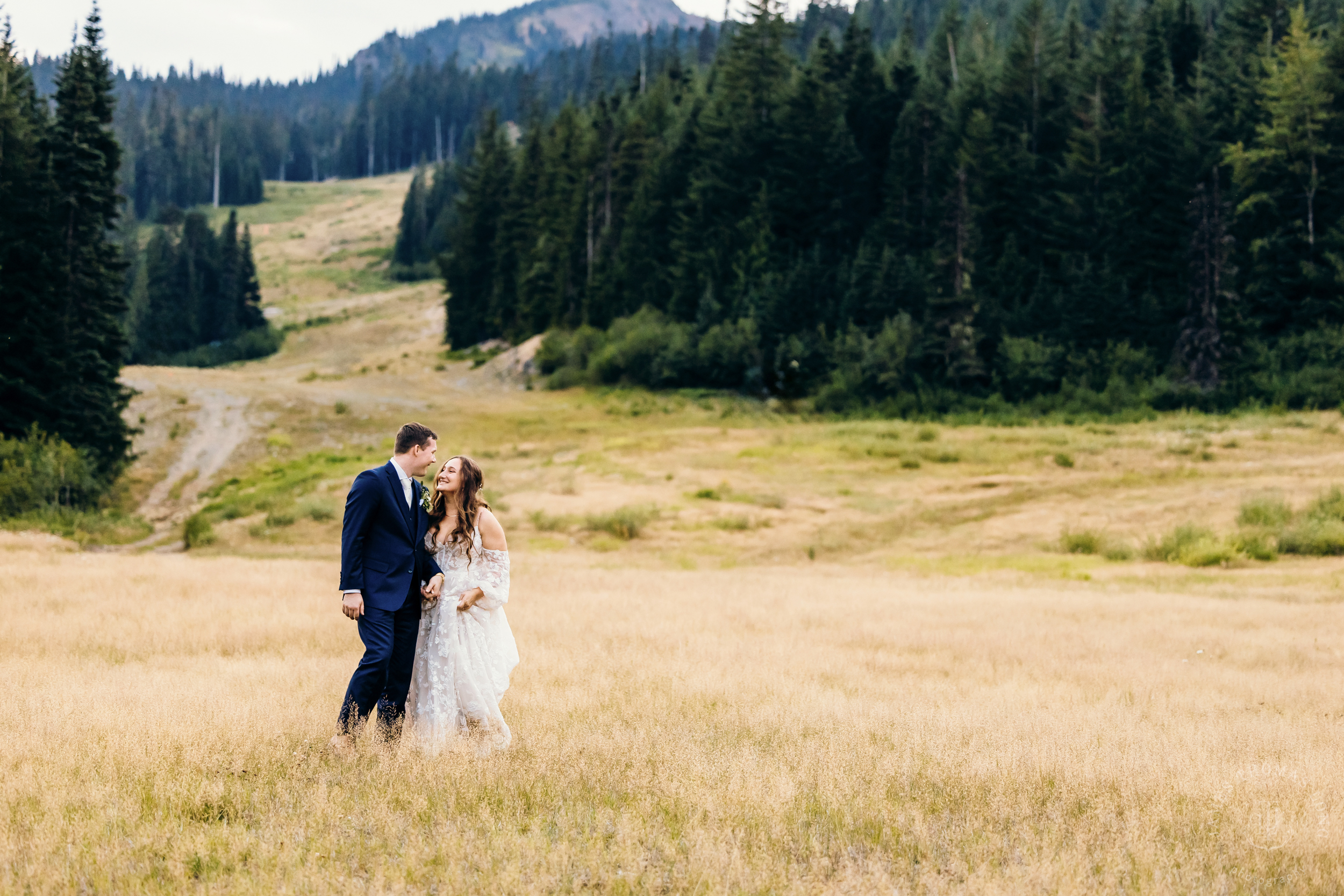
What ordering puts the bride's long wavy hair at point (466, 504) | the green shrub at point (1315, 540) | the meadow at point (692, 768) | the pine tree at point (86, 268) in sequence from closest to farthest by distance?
the meadow at point (692, 768) < the bride's long wavy hair at point (466, 504) < the green shrub at point (1315, 540) < the pine tree at point (86, 268)

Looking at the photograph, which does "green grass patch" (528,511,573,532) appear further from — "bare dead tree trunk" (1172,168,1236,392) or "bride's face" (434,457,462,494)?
"bare dead tree trunk" (1172,168,1236,392)

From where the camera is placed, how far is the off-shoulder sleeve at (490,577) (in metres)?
7.29

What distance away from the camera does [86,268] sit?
3519 centimetres

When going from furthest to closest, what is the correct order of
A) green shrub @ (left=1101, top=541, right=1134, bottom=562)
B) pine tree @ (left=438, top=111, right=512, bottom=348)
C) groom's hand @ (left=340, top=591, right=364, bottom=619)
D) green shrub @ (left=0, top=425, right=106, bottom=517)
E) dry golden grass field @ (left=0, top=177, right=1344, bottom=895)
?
pine tree @ (left=438, top=111, right=512, bottom=348) → green shrub @ (left=0, top=425, right=106, bottom=517) → green shrub @ (left=1101, top=541, right=1134, bottom=562) → groom's hand @ (left=340, top=591, right=364, bottom=619) → dry golden grass field @ (left=0, top=177, right=1344, bottom=895)

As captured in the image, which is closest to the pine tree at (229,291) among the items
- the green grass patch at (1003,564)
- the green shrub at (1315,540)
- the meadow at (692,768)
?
the green grass patch at (1003,564)

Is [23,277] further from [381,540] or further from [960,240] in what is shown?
[960,240]

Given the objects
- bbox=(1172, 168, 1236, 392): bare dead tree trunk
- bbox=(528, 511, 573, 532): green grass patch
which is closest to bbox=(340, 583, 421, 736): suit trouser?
bbox=(528, 511, 573, 532): green grass patch

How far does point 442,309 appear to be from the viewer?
362 ft

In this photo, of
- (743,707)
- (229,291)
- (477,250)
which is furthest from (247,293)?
(743,707)

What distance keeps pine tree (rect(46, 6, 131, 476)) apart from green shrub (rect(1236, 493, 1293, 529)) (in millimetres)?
34698

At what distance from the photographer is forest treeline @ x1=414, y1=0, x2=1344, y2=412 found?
5103 centimetres

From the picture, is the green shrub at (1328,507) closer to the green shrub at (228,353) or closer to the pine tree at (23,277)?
the pine tree at (23,277)

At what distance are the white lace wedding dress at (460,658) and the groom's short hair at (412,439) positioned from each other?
0.69 meters

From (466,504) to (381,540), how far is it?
2.05 ft
